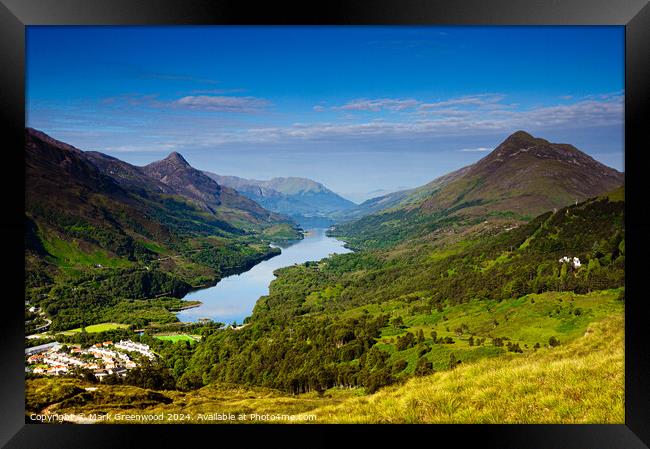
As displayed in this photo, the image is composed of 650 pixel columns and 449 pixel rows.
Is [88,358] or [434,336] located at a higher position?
[88,358]

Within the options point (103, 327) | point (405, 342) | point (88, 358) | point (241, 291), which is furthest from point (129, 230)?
point (405, 342)

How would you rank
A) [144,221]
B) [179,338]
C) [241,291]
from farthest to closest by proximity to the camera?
[144,221] < [241,291] < [179,338]

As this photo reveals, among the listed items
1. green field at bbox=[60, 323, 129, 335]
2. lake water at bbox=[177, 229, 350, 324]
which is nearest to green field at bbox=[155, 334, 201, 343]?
lake water at bbox=[177, 229, 350, 324]

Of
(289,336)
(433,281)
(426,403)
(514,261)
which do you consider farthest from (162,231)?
(426,403)

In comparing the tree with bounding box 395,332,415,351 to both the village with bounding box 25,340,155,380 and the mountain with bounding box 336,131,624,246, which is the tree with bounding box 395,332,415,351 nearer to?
the mountain with bounding box 336,131,624,246

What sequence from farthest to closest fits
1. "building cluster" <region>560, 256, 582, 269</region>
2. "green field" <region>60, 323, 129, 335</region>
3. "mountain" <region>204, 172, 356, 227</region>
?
"mountain" <region>204, 172, 356, 227</region>, "building cluster" <region>560, 256, 582, 269</region>, "green field" <region>60, 323, 129, 335</region>
